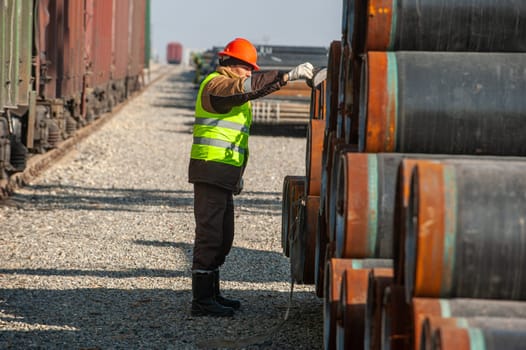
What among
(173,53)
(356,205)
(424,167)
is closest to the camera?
(424,167)

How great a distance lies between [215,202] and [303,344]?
3.89 ft

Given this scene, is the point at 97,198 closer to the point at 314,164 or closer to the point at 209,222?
the point at 209,222

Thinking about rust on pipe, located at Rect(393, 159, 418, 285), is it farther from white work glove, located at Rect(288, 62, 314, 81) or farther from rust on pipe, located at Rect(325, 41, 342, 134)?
white work glove, located at Rect(288, 62, 314, 81)

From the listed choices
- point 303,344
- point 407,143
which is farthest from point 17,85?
point 407,143

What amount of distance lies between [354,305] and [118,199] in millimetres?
9227

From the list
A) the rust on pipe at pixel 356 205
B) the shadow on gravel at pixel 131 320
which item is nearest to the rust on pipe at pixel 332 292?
the rust on pipe at pixel 356 205

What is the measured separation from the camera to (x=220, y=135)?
288 inches

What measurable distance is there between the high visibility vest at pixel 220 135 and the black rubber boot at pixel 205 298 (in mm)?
806

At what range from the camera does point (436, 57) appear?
16.6 ft

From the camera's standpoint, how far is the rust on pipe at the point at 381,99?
4.97m

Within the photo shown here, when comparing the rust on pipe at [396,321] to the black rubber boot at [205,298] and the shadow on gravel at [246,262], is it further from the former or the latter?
the shadow on gravel at [246,262]

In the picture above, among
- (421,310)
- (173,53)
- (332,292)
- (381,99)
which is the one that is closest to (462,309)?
(421,310)

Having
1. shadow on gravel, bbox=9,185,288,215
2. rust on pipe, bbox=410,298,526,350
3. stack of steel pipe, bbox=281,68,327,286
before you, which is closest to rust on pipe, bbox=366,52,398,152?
rust on pipe, bbox=410,298,526,350

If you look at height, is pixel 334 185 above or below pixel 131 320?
above
